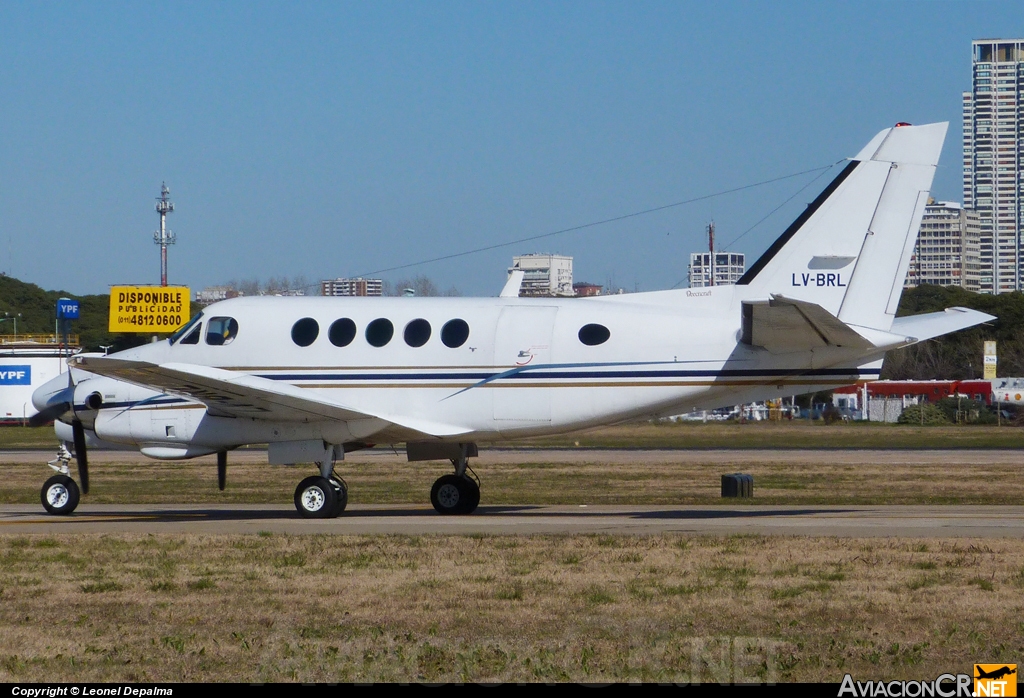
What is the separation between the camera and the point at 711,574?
45.9 feet

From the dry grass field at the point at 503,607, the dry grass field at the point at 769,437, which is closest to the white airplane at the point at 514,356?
the dry grass field at the point at 503,607

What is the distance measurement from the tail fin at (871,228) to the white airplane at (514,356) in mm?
24

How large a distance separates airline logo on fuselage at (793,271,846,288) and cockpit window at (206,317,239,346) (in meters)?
10.2

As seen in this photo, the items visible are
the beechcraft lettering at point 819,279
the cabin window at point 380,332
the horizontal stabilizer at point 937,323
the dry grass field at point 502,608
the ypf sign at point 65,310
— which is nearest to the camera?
the dry grass field at point 502,608

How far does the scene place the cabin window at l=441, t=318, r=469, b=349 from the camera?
21.2 m

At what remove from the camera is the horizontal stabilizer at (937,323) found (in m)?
20.0

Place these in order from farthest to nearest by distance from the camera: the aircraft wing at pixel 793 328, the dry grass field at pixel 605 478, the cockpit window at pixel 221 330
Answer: the dry grass field at pixel 605 478, the cockpit window at pixel 221 330, the aircraft wing at pixel 793 328

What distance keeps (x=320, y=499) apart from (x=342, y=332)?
3036mm

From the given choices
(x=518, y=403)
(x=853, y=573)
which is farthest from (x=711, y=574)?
(x=518, y=403)

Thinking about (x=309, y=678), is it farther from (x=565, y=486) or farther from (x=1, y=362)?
(x=1, y=362)

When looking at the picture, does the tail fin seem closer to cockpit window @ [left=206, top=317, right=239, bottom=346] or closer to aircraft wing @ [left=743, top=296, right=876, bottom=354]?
aircraft wing @ [left=743, top=296, right=876, bottom=354]

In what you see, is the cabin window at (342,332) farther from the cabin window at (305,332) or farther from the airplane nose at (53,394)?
the airplane nose at (53,394)

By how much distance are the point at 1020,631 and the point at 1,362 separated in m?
81.0

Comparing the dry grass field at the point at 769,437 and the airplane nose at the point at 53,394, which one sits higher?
the airplane nose at the point at 53,394
